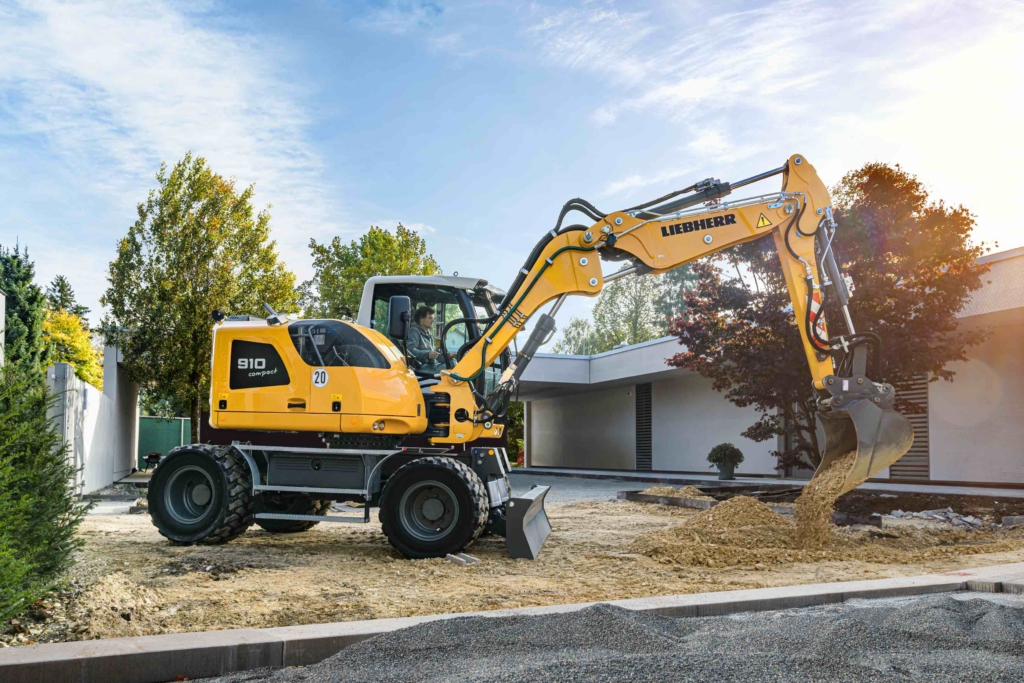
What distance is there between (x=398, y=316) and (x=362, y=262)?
844 inches

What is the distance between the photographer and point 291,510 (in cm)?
1060

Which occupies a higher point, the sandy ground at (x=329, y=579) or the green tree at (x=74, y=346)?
the green tree at (x=74, y=346)

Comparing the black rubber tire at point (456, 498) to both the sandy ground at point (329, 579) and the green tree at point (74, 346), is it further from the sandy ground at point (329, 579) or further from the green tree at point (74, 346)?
the green tree at point (74, 346)

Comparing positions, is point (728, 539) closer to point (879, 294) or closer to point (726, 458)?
point (879, 294)

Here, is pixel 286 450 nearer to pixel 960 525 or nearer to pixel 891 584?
pixel 891 584

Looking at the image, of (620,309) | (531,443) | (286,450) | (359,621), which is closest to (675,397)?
(531,443)

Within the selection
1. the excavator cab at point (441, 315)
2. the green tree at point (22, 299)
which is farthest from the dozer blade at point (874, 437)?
the green tree at point (22, 299)

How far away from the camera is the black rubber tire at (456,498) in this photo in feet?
27.6

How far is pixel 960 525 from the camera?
11.6 meters


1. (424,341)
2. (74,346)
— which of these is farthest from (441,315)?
(74,346)

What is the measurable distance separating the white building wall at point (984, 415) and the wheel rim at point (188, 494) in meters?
15.8

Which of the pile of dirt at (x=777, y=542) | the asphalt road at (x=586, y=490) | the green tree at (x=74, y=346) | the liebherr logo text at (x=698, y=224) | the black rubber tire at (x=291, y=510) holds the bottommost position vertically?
the asphalt road at (x=586, y=490)

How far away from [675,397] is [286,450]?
22487 mm

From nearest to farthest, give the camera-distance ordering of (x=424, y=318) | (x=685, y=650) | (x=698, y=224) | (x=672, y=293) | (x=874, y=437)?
(x=685, y=650), (x=874, y=437), (x=698, y=224), (x=424, y=318), (x=672, y=293)
